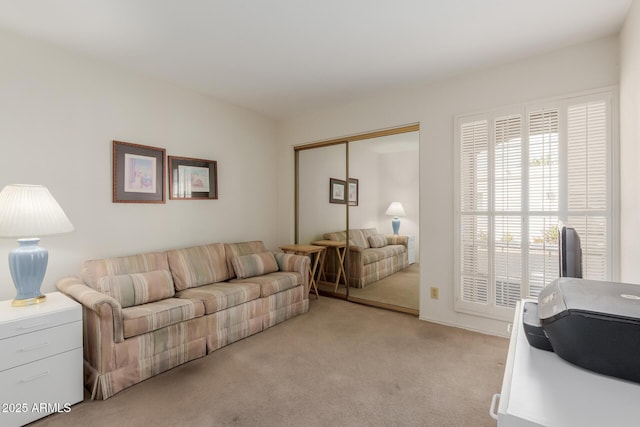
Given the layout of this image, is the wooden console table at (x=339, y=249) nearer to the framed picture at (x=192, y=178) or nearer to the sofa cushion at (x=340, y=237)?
the sofa cushion at (x=340, y=237)

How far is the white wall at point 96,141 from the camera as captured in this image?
2.27 meters

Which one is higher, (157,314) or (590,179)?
(590,179)

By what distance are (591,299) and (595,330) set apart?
0.45 feet

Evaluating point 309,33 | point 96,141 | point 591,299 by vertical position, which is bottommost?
point 591,299

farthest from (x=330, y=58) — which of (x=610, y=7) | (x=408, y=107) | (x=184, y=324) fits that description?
(x=184, y=324)

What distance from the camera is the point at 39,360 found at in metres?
1.75

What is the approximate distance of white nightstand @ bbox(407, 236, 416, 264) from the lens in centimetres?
505

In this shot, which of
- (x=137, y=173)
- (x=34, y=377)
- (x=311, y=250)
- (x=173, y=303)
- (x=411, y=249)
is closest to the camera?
(x=34, y=377)

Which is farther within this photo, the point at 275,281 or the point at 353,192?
the point at 353,192

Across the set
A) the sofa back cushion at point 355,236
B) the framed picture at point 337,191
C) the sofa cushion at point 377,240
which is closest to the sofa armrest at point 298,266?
the sofa back cushion at point 355,236

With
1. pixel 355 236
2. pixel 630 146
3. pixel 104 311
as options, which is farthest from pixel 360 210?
pixel 104 311

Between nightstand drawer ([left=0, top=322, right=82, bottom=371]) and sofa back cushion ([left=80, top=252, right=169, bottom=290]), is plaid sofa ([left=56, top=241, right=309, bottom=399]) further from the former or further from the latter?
nightstand drawer ([left=0, top=322, right=82, bottom=371])

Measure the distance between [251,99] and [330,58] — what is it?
1.36 m

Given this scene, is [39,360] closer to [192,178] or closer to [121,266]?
[121,266]
